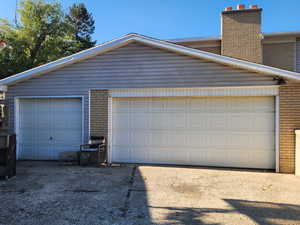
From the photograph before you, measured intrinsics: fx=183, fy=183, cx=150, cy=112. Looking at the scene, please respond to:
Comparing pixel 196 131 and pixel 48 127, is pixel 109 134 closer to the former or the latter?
pixel 48 127

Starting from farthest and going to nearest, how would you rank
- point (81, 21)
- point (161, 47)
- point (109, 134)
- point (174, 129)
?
point (81, 21) → point (109, 134) → point (174, 129) → point (161, 47)

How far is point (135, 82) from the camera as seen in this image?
582 cm

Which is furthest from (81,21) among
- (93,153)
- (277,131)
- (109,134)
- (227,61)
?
(277,131)

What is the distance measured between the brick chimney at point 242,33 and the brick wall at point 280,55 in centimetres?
111

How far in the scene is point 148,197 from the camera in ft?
11.6

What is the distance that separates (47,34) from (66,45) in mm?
2331

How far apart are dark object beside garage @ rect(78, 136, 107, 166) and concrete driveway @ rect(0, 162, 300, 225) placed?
46 cm

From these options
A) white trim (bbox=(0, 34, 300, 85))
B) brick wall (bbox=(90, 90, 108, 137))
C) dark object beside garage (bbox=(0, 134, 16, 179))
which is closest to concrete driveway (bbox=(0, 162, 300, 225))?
dark object beside garage (bbox=(0, 134, 16, 179))

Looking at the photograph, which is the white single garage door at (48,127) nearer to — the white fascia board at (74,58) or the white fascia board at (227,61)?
the white fascia board at (74,58)

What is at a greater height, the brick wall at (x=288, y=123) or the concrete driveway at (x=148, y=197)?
the brick wall at (x=288, y=123)

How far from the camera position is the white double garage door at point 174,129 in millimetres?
5398

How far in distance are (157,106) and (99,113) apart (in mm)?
1917

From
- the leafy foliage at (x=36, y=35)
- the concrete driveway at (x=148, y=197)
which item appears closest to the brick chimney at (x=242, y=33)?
the concrete driveway at (x=148, y=197)

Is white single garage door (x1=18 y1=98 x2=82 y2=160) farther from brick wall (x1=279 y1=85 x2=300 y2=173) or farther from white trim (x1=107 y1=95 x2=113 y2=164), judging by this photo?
brick wall (x1=279 y1=85 x2=300 y2=173)
